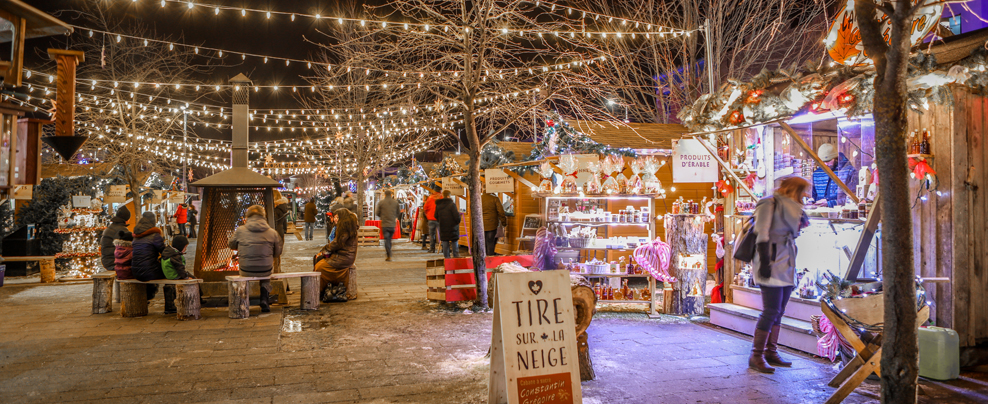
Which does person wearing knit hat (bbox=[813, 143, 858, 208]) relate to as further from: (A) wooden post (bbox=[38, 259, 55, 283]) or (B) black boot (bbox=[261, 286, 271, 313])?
(A) wooden post (bbox=[38, 259, 55, 283])

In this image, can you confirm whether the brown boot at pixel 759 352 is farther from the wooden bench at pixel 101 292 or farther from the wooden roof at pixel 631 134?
the wooden bench at pixel 101 292

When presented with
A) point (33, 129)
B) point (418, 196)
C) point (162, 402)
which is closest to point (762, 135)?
point (162, 402)

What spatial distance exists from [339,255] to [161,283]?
2.40 metres

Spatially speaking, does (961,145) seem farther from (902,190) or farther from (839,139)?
(902,190)

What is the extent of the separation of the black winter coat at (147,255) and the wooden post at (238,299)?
110 centimetres

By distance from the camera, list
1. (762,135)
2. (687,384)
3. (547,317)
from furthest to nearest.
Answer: (762,135) → (687,384) → (547,317)

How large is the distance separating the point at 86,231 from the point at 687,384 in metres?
12.8

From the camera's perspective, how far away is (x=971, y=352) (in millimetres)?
5188

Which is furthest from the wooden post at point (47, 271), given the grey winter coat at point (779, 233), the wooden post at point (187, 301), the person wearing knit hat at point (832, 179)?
the person wearing knit hat at point (832, 179)

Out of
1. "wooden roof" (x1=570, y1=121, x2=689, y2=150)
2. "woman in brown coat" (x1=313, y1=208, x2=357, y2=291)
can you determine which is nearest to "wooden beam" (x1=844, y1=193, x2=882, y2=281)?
"wooden roof" (x1=570, y1=121, x2=689, y2=150)

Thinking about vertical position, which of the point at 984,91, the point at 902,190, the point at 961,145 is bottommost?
the point at 902,190

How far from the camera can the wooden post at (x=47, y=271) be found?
1137cm

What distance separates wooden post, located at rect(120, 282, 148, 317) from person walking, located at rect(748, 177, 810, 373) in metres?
7.58

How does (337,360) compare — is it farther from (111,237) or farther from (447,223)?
(447,223)
